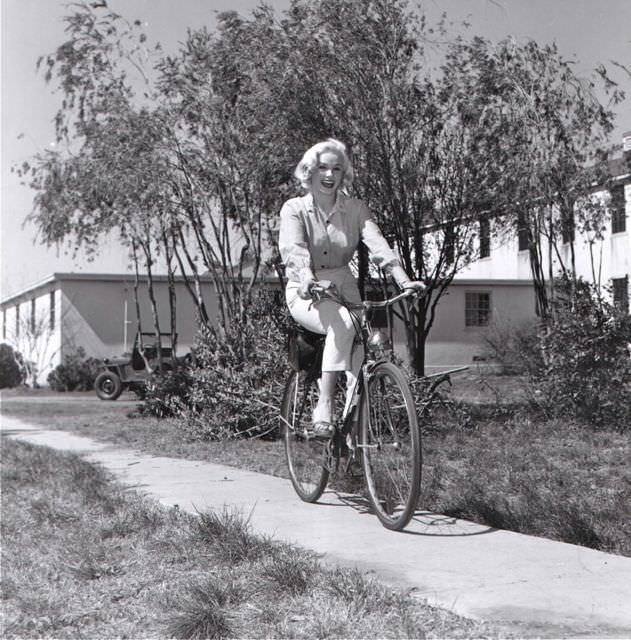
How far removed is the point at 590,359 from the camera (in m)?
9.45

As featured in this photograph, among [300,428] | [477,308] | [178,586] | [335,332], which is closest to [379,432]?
[335,332]

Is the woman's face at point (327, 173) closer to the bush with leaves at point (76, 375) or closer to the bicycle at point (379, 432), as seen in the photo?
the bicycle at point (379, 432)

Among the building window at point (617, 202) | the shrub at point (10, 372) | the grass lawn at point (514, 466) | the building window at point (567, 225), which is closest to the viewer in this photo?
the grass lawn at point (514, 466)

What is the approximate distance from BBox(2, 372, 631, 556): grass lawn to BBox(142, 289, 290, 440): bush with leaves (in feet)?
0.82

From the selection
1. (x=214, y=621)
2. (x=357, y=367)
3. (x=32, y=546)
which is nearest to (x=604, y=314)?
(x=357, y=367)

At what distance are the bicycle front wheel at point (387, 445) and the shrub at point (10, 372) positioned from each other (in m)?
30.7

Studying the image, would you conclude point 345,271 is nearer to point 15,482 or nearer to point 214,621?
point 214,621

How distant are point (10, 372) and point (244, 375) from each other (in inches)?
1043

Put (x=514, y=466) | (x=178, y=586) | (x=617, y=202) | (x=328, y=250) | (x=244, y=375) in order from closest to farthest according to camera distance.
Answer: (x=178, y=586), (x=328, y=250), (x=514, y=466), (x=244, y=375), (x=617, y=202)

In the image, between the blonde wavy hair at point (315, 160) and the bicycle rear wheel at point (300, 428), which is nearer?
the blonde wavy hair at point (315, 160)

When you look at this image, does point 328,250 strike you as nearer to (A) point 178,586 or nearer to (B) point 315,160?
(B) point 315,160

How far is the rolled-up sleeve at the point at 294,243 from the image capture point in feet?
15.7

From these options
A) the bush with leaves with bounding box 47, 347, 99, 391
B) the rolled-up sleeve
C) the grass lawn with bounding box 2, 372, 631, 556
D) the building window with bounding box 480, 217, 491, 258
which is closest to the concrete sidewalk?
the grass lawn with bounding box 2, 372, 631, 556

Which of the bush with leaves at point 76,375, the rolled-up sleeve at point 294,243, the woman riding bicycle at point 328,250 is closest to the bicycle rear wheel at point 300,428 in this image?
the woman riding bicycle at point 328,250
